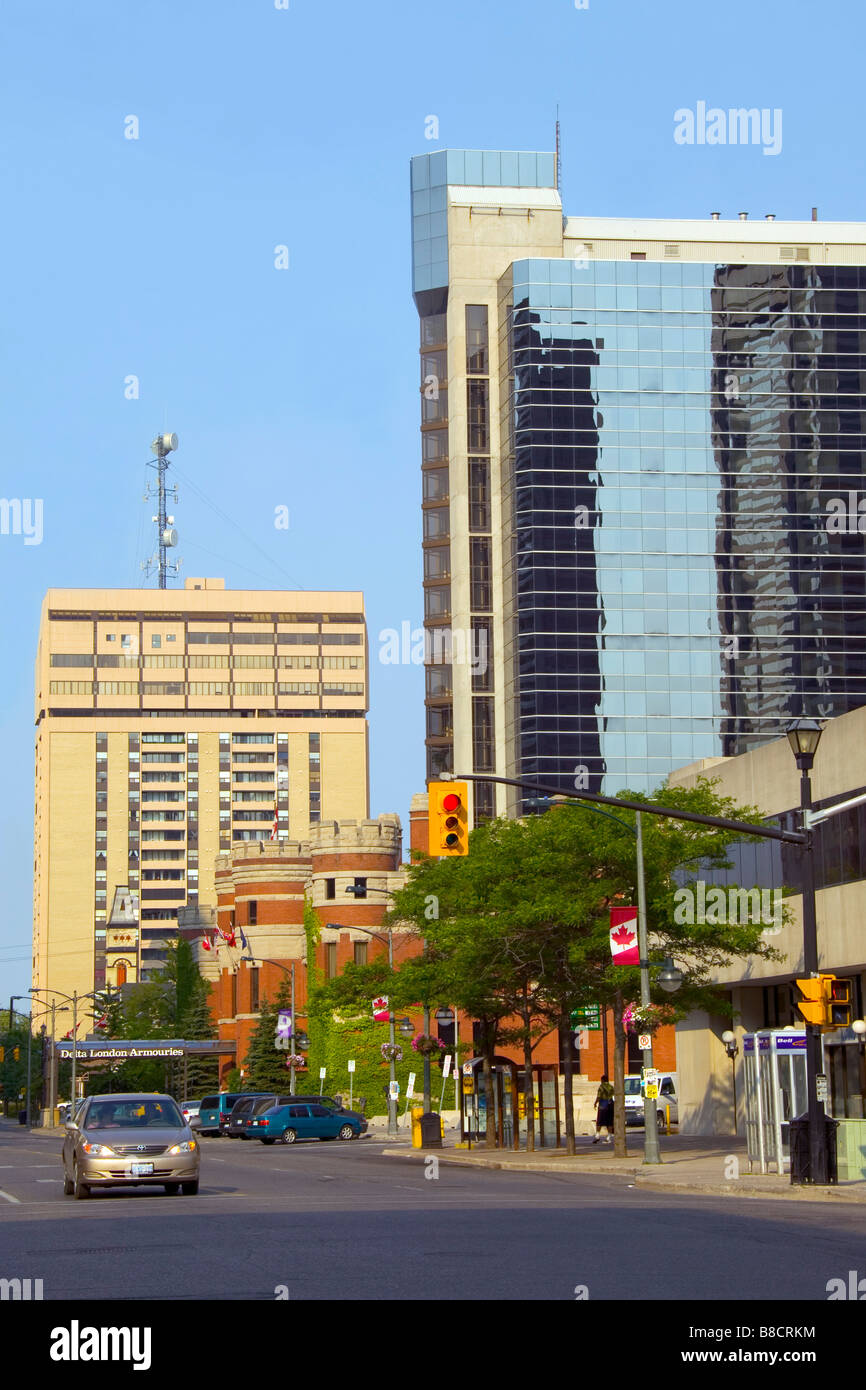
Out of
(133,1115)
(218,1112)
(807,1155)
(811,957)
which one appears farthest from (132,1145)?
(218,1112)

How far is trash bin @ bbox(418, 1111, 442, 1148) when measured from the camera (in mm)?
53372

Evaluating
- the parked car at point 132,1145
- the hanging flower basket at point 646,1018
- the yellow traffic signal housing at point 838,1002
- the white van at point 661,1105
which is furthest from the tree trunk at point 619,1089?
the white van at point 661,1105

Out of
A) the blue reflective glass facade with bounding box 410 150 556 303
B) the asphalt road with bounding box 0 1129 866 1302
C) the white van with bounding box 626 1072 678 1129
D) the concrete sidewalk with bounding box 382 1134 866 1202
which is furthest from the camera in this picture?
the blue reflective glass facade with bounding box 410 150 556 303

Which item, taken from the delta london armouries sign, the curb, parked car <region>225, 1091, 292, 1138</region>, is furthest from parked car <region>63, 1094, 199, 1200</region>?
the delta london armouries sign

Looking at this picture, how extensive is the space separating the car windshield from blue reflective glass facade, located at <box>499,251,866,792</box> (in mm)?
92612

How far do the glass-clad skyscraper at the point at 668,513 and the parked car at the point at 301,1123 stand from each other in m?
54.8

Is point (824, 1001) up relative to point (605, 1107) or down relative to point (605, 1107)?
up

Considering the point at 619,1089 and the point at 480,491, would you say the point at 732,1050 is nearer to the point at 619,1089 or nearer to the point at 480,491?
the point at 619,1089

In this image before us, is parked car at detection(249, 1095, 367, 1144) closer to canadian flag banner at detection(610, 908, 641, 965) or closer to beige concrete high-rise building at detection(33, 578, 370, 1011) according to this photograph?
canadian flag banner at detection(610, 908, 641, 965)

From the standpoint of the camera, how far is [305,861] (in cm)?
9575

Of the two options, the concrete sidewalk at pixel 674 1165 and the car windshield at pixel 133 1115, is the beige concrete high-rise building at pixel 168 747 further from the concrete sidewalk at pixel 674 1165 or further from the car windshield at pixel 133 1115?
the car windshield at pixel 133 1115

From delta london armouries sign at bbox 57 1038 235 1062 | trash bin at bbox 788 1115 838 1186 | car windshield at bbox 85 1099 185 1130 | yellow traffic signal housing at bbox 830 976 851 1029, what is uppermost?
yellow traffic signal housing at bbox 830 976 851 1029

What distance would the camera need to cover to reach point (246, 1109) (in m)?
67.9

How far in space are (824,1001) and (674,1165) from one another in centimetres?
966
